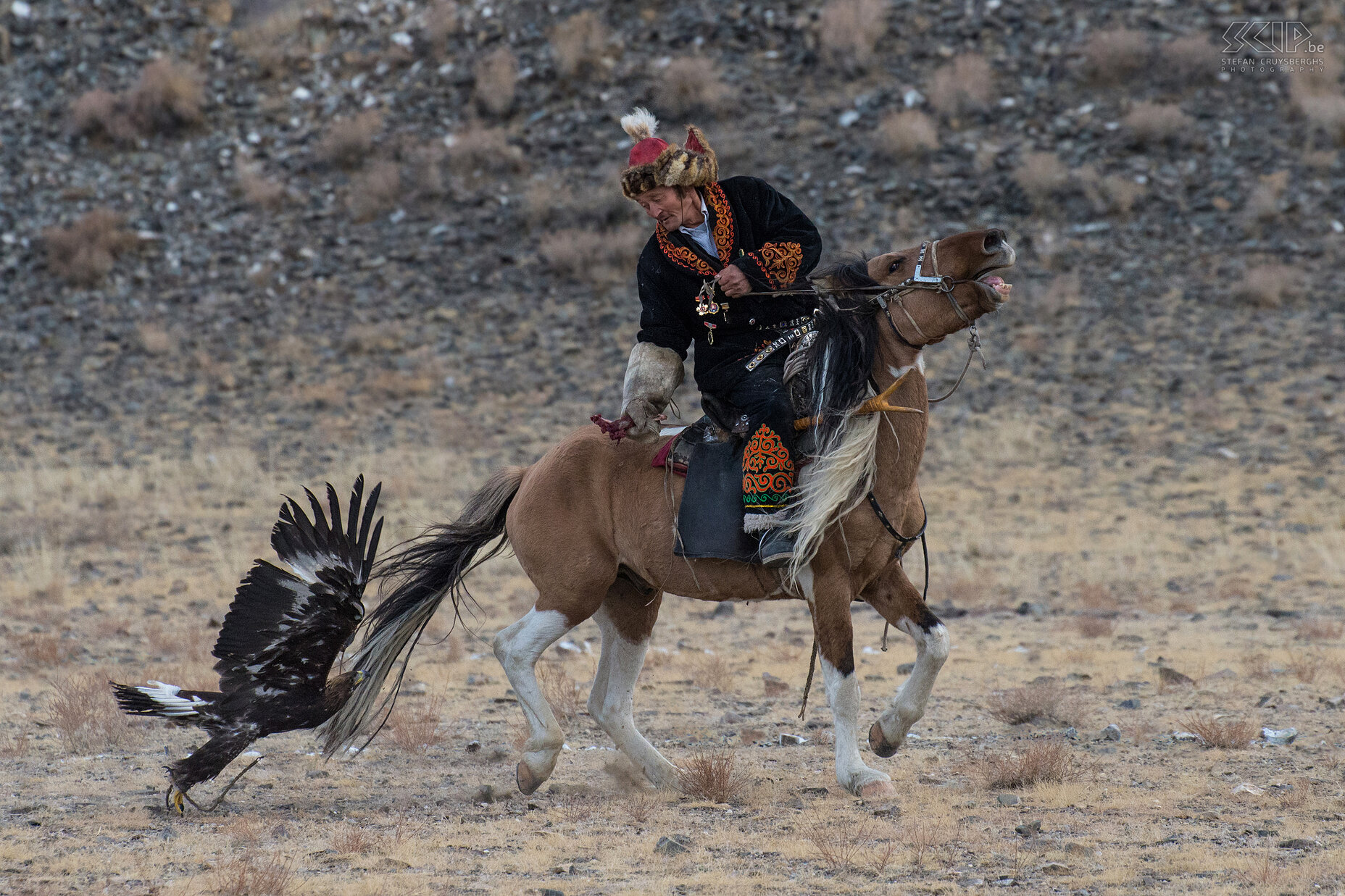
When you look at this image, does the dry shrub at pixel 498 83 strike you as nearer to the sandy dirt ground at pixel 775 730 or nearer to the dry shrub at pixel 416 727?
the sandy dirt ground at pixel 775 730

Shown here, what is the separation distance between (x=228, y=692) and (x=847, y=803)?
2644 millimetres

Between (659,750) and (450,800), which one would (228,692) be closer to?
(450,800)

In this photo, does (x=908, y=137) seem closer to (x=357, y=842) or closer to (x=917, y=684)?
(x=917, y=684)

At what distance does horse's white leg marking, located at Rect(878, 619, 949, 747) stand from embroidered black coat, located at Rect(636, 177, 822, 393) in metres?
1.36

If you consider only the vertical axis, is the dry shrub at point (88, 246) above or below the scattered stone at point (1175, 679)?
above

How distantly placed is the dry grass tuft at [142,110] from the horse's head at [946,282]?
19.3 m

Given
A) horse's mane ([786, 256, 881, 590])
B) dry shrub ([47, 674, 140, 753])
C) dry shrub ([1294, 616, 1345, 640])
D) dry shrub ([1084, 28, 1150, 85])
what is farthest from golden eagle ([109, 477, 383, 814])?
dry shrub ([1084, 28, 1150, 85])

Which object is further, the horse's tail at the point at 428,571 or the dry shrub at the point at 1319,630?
the dry shrub at the point at 1319,630

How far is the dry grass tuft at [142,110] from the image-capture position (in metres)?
22.0

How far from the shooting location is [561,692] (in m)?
7.64

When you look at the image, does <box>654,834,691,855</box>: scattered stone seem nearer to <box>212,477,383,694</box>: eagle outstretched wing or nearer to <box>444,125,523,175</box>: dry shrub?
<box>212,477,383,694</box>: eagle outstretched wing

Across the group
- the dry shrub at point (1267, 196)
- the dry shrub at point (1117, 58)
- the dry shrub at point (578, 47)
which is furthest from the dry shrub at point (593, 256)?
the dry shrub at point (1267, 196)

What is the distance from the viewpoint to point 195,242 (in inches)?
807

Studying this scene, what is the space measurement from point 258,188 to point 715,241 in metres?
16.9
